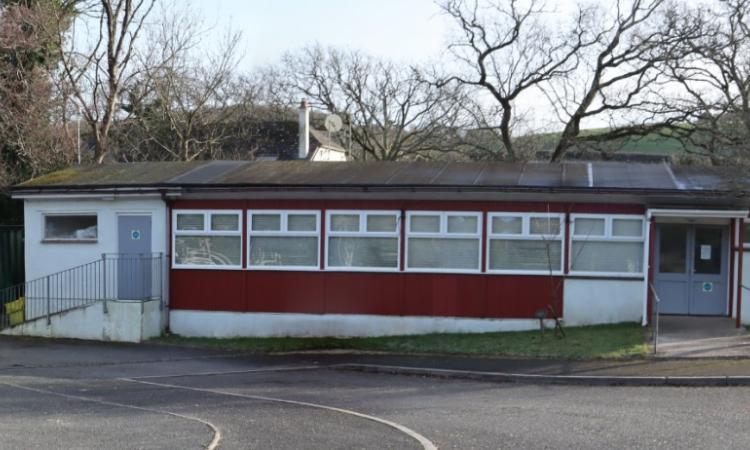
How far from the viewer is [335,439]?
8.15 meters

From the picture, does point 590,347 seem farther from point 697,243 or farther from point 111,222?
point 111,222

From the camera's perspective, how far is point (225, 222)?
17.5 m

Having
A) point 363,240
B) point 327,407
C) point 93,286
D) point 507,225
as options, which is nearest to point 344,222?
point 363,240

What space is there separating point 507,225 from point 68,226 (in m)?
10.8

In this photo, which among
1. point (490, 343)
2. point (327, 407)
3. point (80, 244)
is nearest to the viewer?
point (327, 407)

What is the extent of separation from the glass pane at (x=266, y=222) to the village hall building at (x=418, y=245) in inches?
1.1

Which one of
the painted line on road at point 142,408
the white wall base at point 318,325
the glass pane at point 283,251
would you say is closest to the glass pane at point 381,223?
the glass pane at point 283,251

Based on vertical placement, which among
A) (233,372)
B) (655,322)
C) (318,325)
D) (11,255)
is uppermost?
(11,255)

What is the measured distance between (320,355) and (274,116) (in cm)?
2831

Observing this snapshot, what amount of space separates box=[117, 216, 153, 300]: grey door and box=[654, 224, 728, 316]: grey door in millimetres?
11423

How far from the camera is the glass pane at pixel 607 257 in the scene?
15.8 metres

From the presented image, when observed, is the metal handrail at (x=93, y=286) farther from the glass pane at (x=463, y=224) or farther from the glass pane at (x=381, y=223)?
the glass pane at (x=463, y=224)

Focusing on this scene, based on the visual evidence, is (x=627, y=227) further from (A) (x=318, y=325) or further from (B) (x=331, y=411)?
(B) (x=331, y=411)

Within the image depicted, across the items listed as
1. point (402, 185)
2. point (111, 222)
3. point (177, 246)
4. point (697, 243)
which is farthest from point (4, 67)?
point (697, 243)
